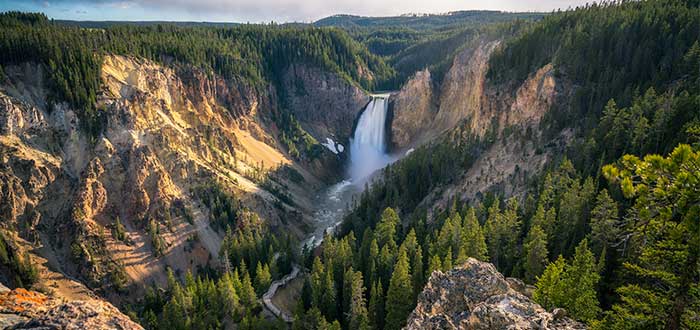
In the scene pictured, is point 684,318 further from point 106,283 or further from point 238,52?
point 238,52

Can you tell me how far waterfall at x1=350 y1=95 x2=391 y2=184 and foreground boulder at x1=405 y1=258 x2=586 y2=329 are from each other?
102 meters

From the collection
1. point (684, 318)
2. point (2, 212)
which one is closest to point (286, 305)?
point (2, 212)

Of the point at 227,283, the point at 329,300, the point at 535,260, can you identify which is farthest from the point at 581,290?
the point at 227,283

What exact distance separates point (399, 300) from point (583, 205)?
20.0m

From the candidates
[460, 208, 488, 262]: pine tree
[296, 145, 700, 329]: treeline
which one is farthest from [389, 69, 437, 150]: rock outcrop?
[460, 208, 488, 262]: pine tree

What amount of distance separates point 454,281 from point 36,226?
68019mm

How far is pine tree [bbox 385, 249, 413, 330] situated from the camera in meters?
39.1

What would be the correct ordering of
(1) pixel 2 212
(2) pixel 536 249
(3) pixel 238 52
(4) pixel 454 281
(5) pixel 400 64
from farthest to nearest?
(5) pixel 400 64
(3) pixel 238 52
(1) pixel 2 212
(2) pixel 536 249
(4) pixel 454 281

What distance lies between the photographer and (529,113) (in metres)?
73.9

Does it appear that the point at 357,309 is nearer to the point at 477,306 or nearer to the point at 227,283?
the point at 227,283

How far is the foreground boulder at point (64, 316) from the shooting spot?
15.5 m

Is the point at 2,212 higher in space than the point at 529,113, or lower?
lower

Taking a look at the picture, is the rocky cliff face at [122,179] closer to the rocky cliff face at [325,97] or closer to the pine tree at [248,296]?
the pine tree at [248,296]

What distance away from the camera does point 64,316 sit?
620 inches
